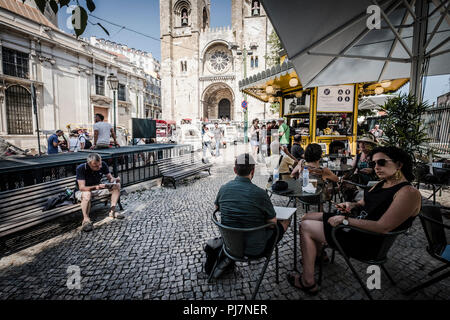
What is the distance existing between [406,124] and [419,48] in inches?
46.7

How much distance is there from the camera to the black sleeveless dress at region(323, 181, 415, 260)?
1.78 m

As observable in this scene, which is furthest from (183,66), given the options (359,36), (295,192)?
(295,192)

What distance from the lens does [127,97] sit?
86.8ft

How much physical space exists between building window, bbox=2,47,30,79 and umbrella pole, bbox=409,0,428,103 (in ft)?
73.2

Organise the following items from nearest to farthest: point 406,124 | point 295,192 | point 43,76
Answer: point 295,192 → point 406,124 → point 43,76

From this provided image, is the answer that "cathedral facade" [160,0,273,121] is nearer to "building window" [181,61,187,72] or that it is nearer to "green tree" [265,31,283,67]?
"building window" [181,61,187,72]

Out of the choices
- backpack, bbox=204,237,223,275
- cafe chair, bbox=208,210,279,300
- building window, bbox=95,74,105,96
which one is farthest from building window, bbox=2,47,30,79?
cafe chair, bbox=208,210,279,300

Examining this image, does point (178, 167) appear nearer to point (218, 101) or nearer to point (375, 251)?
point (375, 251)

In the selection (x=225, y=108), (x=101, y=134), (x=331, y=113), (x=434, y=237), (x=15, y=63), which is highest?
(x=15, y=63)

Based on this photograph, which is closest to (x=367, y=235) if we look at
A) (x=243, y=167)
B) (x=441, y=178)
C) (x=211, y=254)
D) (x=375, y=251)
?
(x=375, y=251)

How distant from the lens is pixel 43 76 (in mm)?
17172

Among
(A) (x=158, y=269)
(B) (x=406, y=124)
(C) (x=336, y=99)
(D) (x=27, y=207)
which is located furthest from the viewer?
(C) (x=336, y=99)

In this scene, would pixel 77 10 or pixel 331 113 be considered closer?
pixel 77 10

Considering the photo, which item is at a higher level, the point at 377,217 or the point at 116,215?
the point at 377,217
